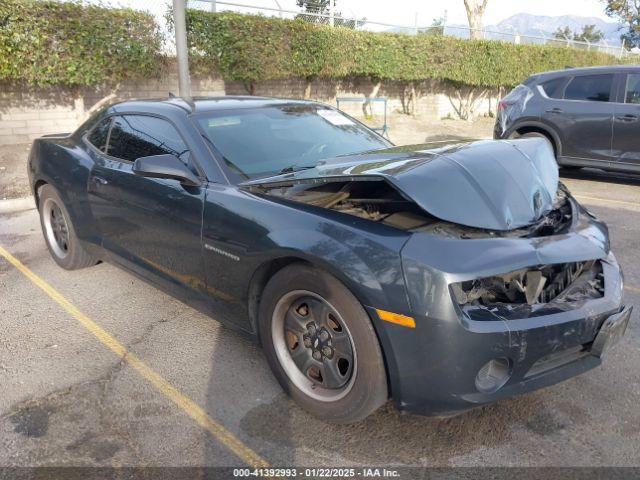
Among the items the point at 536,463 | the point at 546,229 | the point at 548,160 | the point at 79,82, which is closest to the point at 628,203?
the point at 548,160

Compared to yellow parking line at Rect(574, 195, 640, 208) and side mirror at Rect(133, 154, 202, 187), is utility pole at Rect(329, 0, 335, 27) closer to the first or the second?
yellow parking line at Rect(574, 195, 640, 208)

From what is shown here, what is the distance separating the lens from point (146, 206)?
12.0ft

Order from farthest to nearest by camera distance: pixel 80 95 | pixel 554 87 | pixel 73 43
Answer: pixel 80 95 < pixel 73 43 < pixel 554 87

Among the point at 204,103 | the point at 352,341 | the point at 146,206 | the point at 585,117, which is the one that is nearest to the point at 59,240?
the point at 146,206

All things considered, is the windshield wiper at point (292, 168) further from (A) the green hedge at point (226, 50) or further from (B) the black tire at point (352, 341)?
(A) the green hedge at point (226, 50)

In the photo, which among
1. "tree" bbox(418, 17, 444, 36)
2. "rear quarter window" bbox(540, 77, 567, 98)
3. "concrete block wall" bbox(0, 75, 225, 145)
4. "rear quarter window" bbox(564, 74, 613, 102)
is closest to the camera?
"rear quarter window" bbox(564, 74, 613, 102)

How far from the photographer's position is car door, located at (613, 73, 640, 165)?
25.8 feet

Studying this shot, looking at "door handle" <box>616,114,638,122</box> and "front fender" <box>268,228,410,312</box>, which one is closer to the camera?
"front fender" <box>268,228,410,312</box>

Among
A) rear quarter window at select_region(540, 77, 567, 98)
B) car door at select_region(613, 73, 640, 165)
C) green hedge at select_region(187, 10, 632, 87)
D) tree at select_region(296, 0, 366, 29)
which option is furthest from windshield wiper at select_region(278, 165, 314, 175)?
tree at select_region(296, 0, 366, 29)

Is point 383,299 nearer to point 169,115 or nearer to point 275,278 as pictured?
point 275,278

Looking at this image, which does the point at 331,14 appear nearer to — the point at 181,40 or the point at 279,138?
the point at 181,40

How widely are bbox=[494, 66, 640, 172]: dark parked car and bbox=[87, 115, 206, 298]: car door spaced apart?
684 cm

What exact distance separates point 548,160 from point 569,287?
3.28 ft

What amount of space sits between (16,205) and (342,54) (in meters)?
9.33
